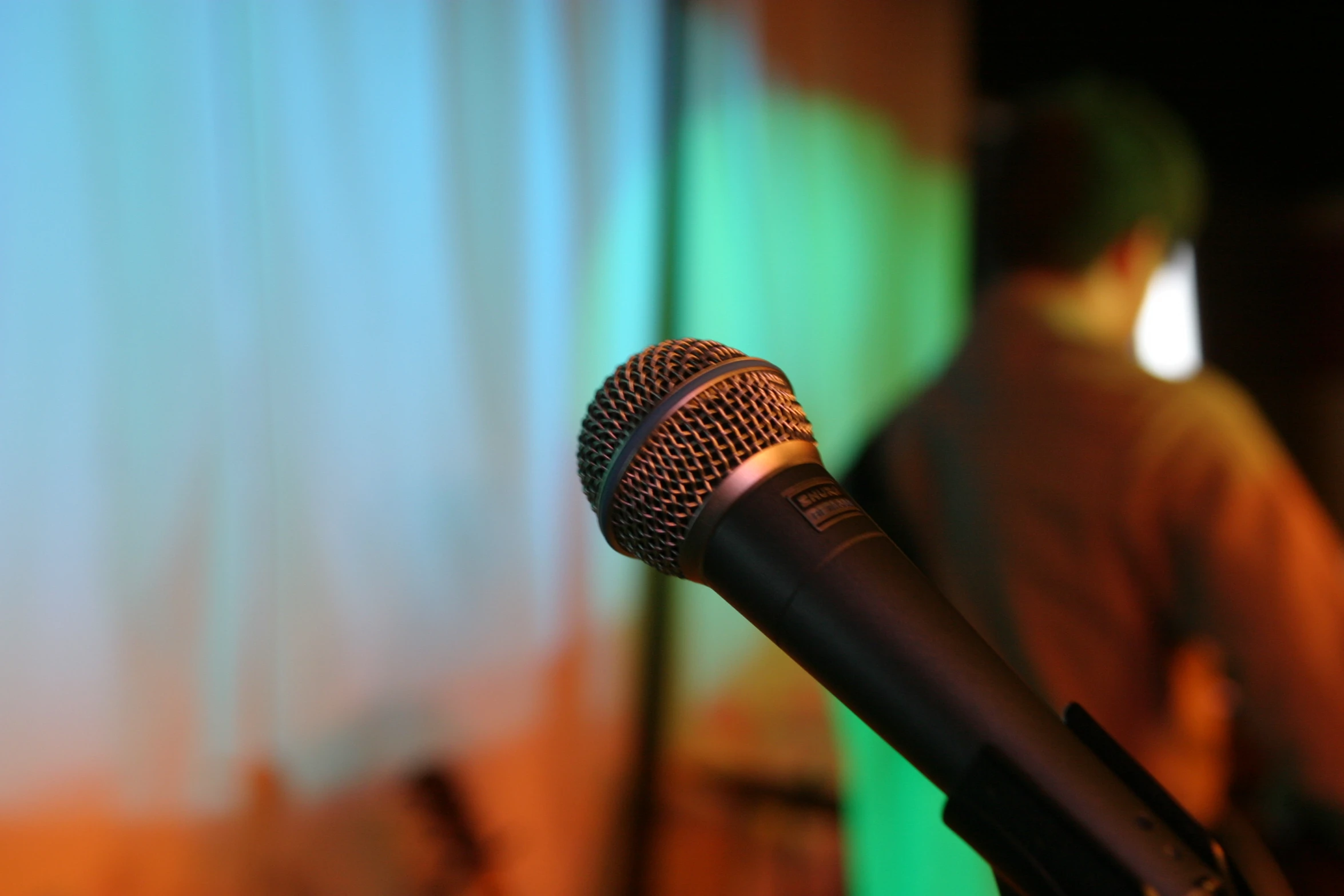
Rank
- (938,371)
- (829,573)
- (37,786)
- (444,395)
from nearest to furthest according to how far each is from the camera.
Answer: (829,573) < (37,786) < (444,395) < (938,371)

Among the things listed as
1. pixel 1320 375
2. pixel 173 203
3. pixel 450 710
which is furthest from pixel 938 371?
pixel 173 203

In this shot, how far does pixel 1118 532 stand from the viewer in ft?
4.85

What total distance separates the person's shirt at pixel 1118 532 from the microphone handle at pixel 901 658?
114 cm

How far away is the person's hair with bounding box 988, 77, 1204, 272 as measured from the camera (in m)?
1.57

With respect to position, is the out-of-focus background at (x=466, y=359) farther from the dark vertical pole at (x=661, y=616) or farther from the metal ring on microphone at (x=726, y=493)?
the metal ring on microphone at (x=726, y=493)

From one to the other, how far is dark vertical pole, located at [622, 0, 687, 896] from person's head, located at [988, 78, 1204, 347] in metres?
0.55

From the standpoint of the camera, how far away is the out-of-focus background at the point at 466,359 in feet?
3.01

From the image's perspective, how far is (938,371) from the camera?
1630mm

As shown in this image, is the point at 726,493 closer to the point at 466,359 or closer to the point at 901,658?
the point at 901,658

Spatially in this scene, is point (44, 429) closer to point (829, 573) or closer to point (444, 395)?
point (444, 395)

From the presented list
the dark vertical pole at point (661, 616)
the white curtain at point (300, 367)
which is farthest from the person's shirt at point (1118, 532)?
the white curtain at point (300, 367)

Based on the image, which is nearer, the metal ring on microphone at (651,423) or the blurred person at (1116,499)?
the metal ring on microphone at (651,423)

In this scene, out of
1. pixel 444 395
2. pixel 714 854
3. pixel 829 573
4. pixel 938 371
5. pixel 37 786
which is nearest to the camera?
pixel 829 573

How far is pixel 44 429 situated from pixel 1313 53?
1890 mm
